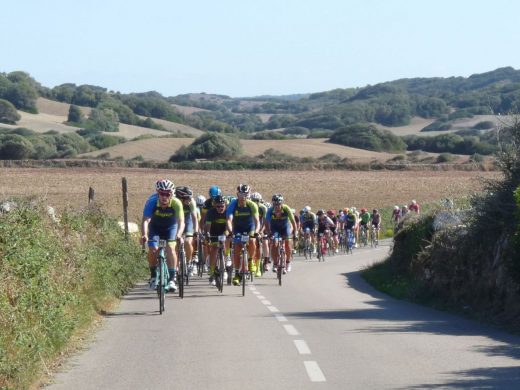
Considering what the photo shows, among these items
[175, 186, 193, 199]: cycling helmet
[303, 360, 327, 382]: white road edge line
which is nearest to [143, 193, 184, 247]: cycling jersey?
[175, 186, 193, 199]: cycling helmet

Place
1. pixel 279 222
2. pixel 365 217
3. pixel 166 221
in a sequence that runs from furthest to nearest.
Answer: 1. pixel 365 217
2. pixel 279 222
3. pixel 166 221

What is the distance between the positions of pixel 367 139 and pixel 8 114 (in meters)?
51.1

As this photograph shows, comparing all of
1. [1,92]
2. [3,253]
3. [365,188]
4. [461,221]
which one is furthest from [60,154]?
[3,253]

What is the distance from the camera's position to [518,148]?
59.4 feet

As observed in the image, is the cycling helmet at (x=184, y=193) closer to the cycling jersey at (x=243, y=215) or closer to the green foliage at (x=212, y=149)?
the cycling jersey at (x=243, y=215)

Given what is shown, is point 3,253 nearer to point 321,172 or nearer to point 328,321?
point 328,321

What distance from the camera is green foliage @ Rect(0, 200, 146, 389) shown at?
1012 cm

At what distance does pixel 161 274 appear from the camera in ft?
53.1

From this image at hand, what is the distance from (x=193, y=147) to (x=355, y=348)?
95.2 m

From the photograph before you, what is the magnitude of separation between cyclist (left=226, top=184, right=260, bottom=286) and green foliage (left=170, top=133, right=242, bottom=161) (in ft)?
267

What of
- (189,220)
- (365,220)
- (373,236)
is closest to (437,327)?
(189,220)

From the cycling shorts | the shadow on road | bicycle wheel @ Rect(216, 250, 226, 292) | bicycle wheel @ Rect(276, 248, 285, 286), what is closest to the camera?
the shadow on road

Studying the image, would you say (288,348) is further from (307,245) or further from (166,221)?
(307,245)

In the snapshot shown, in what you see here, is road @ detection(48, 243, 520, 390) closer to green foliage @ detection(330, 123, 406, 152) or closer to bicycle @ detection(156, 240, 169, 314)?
bicycle @ detection(156, 240, 169, 314)
